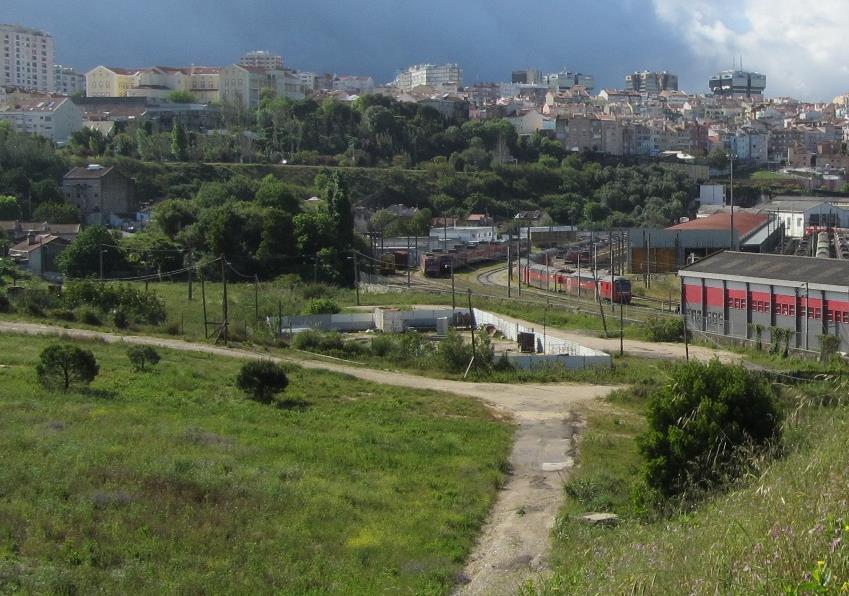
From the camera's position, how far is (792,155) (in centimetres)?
8050

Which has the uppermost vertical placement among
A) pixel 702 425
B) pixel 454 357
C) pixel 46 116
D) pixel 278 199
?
pixel 46 116

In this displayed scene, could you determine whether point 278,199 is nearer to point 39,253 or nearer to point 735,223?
point 39,253

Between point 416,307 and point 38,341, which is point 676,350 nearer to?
point 416,307

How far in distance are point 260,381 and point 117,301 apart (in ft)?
31.3

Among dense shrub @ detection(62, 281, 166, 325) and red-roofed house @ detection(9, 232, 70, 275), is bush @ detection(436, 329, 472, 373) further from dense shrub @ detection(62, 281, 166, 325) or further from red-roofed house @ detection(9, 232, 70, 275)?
red-roofed house @ detection(9, 232, 70, 275)

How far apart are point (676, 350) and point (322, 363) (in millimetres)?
6284

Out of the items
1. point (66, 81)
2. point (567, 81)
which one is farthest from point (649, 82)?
point (66, 81)

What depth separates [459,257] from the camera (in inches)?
1591

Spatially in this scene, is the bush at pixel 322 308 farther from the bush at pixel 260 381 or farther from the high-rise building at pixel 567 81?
the high-rise building at pixel 567 81

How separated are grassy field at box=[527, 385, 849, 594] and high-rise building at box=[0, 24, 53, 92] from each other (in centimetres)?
8370

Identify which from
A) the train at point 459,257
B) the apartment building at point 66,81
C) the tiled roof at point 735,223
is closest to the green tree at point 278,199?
the train at point 459,257

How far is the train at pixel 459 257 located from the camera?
123 feet

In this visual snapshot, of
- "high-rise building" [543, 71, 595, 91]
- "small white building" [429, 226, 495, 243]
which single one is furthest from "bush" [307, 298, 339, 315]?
"high-rise building" [543, 71, 595, 91]

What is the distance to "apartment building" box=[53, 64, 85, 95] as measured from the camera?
91.9 metres
